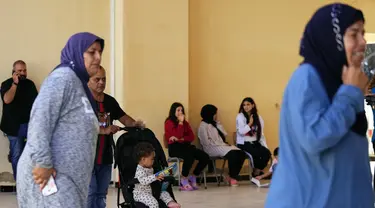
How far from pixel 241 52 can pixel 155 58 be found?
157 centimetres

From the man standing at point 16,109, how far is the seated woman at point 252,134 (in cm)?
303

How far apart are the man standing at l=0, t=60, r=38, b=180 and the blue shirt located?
20.4ft

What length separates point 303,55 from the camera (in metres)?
1.82

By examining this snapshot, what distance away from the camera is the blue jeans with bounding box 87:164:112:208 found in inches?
181

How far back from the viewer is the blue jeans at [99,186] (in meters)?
4.59

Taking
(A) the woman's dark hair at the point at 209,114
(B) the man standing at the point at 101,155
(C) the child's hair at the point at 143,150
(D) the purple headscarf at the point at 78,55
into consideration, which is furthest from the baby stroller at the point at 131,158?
(A) the woman's dark hair at the point at 209,114

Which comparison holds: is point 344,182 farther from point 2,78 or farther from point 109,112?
point 2,78

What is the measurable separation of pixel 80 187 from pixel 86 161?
114 mm

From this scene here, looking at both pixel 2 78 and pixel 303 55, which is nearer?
pixel 303 55

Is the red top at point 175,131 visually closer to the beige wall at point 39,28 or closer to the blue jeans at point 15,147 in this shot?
the beige wall at point 39,28

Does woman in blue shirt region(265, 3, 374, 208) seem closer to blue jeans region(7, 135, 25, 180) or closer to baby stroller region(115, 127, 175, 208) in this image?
baby stroller region(115, 127, 175, 208)

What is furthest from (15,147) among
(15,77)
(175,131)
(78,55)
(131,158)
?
(78,55)

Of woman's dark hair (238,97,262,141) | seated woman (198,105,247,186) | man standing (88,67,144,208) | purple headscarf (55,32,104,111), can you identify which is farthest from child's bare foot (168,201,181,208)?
woman's dark hair (238,97,262,141)

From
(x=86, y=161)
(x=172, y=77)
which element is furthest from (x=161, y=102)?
(x=86, y=161)
